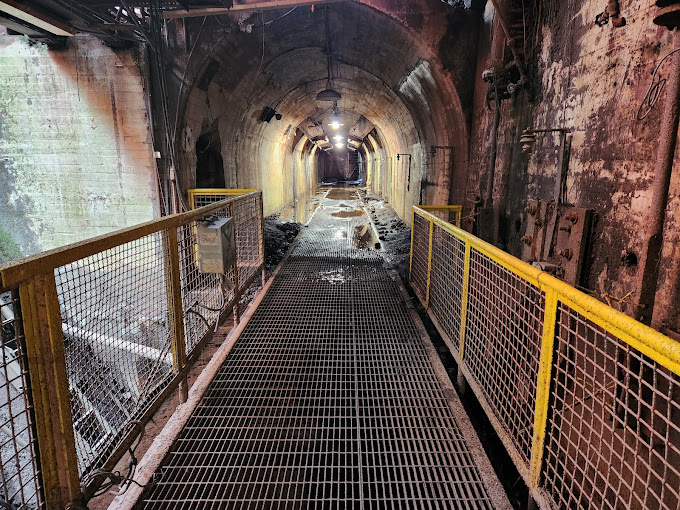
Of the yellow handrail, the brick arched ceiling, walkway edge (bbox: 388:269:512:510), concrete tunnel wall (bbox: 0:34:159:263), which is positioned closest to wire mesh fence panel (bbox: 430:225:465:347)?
walkway edge (bbox: 388:269:512:510)

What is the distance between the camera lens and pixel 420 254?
19.7 feet

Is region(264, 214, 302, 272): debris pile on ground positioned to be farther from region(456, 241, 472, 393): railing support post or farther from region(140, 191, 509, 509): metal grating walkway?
region(456, 241, 472, 393): railing support post

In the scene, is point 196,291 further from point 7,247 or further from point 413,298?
point 7,247

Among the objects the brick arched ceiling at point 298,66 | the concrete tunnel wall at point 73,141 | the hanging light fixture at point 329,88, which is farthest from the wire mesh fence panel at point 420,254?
the hanging light fixture at point 329,88

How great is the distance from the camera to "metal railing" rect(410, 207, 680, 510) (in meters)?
1.66

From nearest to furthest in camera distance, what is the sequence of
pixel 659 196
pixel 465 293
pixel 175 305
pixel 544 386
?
pixel 544 386 < pixel 659 196 < pixel 175 305 < pixel 465 293

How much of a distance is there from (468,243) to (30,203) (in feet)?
28.9

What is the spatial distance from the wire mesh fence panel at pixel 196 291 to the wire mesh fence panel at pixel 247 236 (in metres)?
0.51

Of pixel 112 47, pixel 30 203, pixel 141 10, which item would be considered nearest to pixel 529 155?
pixel 141 10

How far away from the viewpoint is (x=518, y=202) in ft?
16.3

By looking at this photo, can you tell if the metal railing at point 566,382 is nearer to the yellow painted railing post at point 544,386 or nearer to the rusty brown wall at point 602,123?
the yellow painted railing post at point 544,386

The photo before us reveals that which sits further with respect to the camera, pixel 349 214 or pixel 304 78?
pixel 349 214

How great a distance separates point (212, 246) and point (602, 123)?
3.64m

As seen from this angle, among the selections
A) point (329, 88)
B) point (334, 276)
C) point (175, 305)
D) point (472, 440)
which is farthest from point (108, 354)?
point (329, 88)
